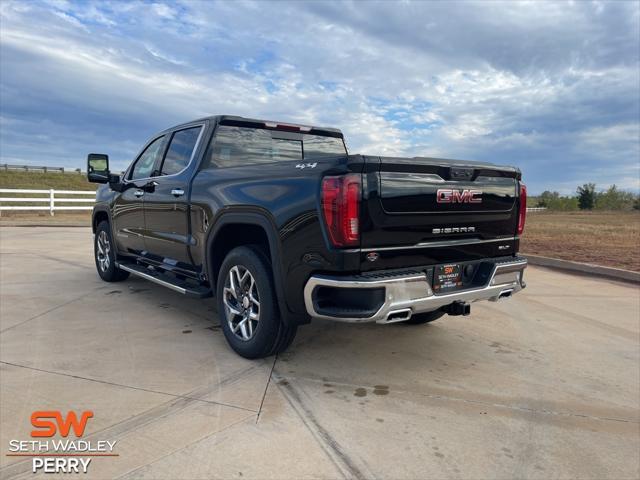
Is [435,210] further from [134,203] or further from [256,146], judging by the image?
[134,203]

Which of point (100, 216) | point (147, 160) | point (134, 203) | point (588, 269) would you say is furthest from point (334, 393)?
point (588, 269)

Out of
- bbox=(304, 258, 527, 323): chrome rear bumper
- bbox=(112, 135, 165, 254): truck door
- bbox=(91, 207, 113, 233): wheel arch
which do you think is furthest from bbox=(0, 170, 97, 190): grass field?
bbox=(304, 258, 527, 323): chrome rear bumper

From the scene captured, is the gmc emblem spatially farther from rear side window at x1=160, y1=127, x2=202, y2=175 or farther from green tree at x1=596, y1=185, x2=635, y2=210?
green tree at x1=596, y1=185, x2=635, y2=210

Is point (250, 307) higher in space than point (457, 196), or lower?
lower

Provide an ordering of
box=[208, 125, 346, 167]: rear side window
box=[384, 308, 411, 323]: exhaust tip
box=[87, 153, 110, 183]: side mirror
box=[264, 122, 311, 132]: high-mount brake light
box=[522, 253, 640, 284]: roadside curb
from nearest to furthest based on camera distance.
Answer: box=[384, 308, 411, 323]: exhaust tip → box=[208, 125, 346, 167]: rear side window → box=[264, 122, 311, 132]: high-mount brake light → box=[87, 153, 110, 183]: side mirror → box=[522, 253, 640, 284]: roadside curb

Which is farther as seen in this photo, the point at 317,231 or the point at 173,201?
the point at 173,201

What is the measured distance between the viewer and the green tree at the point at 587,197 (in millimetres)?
81938

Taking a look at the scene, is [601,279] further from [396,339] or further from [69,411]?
[69,411]

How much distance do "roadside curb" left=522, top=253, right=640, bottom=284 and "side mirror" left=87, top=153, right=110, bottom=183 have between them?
773cm

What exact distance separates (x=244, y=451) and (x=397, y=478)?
0.78m

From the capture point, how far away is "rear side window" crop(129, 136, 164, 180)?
17.8 feet

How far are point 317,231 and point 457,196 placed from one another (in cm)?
111

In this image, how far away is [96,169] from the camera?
6035 mm

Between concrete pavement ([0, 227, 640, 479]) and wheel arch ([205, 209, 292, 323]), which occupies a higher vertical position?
wheel arch ([205, 209, 292, 323])
